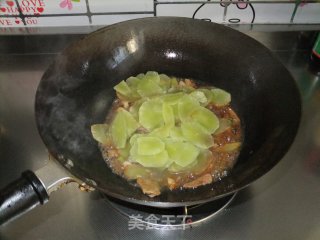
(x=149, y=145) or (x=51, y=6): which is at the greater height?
(x=51, y=6)

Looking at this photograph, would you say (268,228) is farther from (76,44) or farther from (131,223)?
(76,44)

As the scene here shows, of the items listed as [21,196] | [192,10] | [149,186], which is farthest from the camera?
[192,10]

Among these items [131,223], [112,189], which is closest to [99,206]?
[131,223]

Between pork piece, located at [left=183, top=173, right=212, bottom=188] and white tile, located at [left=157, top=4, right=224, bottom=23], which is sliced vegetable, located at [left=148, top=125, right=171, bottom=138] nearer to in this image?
pork piece, located at [left=183, top=173, right=212, bottom=188]

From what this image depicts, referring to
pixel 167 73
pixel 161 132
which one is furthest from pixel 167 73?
pixel 161 132

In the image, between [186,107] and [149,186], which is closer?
[149,186]

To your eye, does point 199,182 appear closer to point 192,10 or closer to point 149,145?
point 149,145

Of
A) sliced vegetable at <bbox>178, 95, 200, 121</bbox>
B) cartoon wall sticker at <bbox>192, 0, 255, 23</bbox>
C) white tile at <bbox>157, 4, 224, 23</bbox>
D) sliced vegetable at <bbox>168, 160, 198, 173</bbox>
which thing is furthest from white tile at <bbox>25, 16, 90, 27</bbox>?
sliced vegetable at <bbox>168, 160, 198, 173</bbox>
